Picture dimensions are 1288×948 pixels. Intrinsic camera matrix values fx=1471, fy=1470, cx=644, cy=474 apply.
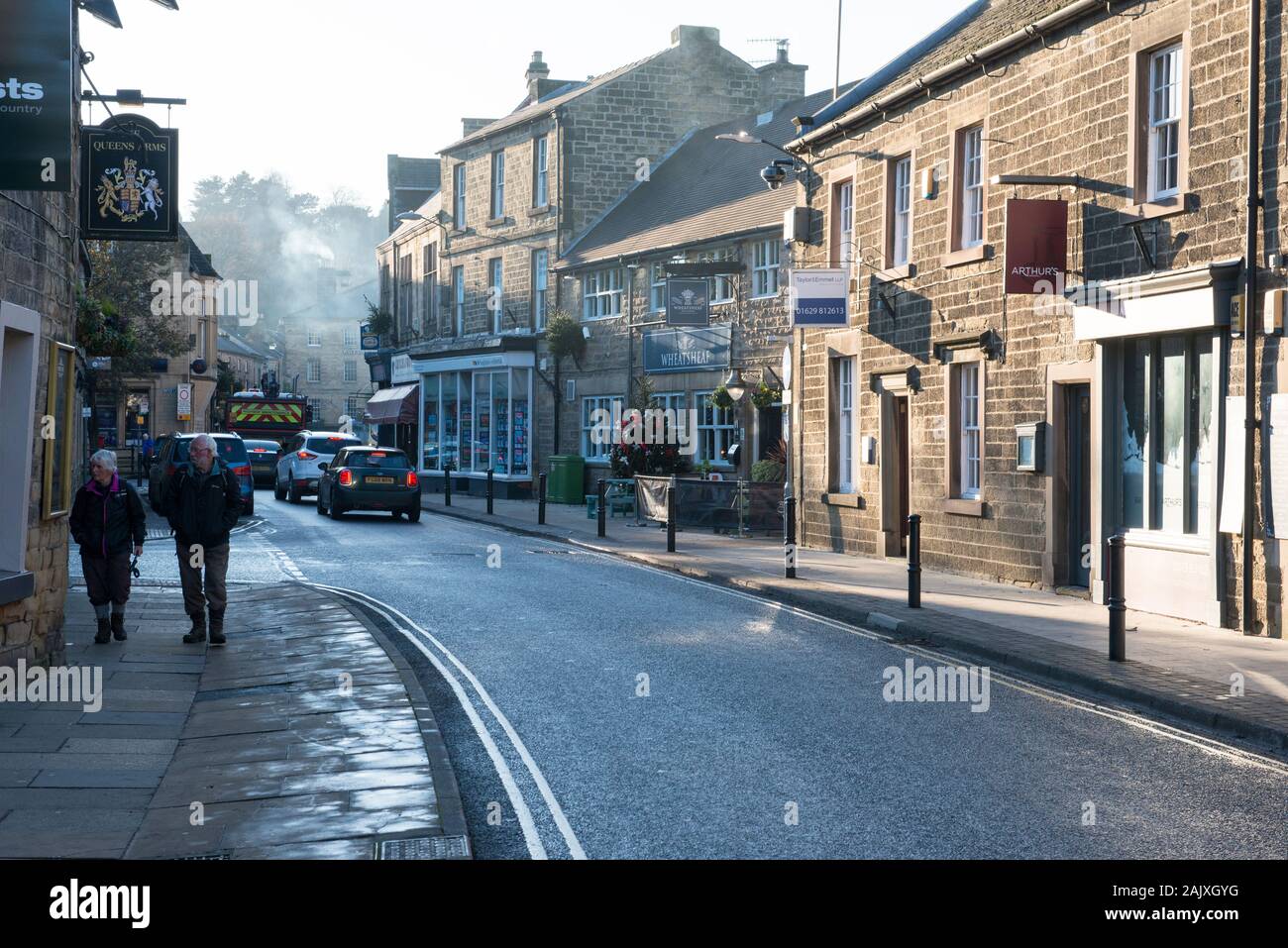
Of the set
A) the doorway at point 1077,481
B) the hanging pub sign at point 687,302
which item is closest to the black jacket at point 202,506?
the doorway at point 1077,481

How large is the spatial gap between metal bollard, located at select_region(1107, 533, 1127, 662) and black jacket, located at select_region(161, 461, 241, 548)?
24.4ft

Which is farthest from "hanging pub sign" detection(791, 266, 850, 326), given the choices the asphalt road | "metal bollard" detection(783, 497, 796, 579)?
the asphalt road

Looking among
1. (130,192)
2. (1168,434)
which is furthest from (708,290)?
(130,192)

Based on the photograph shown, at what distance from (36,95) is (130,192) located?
550 cm

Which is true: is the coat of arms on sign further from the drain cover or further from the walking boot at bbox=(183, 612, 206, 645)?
the drain cover

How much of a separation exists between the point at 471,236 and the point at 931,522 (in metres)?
28.0

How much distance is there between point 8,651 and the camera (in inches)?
418

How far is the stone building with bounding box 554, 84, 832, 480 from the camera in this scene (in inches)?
1164

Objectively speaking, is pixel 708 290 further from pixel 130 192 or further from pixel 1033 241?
pixel 130 192

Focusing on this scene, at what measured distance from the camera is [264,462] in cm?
4547

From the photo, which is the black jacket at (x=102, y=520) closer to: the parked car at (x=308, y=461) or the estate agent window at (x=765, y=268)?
the estate agent window at (x=765, y=268)

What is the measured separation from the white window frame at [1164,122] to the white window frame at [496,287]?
29.3 meters
